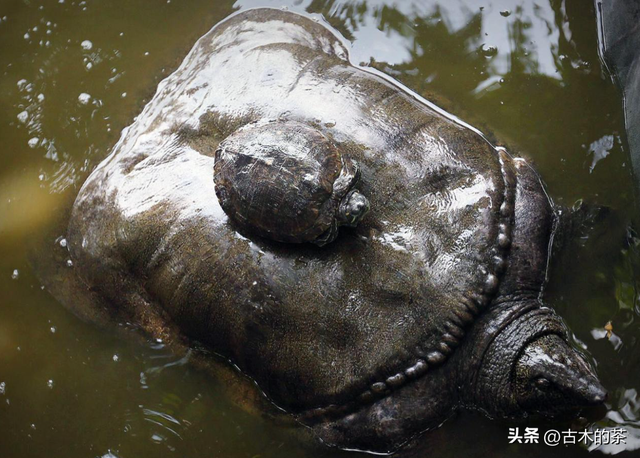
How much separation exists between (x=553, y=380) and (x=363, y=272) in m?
1.06

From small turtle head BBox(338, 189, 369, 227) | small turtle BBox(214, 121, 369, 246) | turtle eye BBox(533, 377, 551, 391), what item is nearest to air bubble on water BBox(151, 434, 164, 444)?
small turtle BBox(214, 121, 369, 246)

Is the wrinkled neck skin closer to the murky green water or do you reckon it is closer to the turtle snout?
the murky green water

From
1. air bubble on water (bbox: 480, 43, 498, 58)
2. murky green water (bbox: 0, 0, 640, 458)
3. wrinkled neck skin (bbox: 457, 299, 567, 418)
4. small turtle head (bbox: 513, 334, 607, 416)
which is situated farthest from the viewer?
air bubble on water (bbox: 480, 43, 498, 58)

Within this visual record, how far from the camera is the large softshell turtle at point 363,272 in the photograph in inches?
126

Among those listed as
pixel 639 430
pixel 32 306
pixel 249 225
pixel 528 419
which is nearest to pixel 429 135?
pixel 249 225

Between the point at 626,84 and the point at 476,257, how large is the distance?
1.67 m

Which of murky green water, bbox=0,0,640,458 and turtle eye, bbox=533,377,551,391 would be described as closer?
turtle eye, bbox=533,377,551,391

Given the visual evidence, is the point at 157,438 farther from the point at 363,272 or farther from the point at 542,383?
the point at 542,383

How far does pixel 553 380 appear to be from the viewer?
9.81 ft

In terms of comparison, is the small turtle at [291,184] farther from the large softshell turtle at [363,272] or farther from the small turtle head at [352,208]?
the large softshell turtle at [363,272]

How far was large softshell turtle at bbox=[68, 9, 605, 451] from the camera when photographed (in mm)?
3195

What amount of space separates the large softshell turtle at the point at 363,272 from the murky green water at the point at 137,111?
25 centimetres

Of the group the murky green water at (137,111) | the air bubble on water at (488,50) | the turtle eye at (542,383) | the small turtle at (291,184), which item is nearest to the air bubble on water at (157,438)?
the murky green water at (137,111)

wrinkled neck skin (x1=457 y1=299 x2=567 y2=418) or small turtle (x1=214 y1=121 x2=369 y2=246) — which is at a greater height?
small turtle (x1=214 y1=121 x2=369 y2=246)
